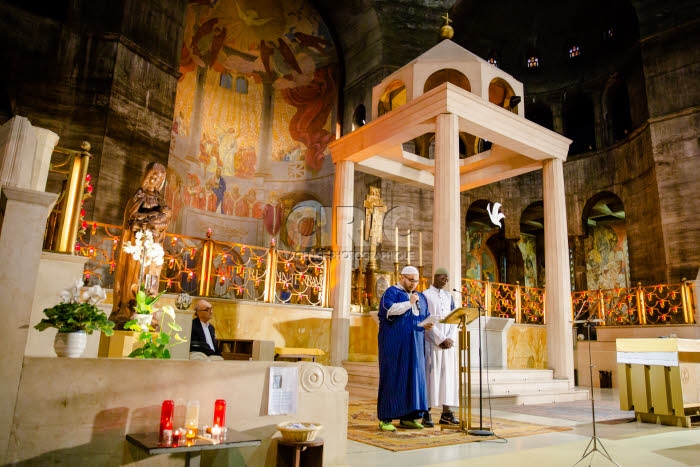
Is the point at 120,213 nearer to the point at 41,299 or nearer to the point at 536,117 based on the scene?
the point at 41,299

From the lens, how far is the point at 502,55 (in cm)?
2017

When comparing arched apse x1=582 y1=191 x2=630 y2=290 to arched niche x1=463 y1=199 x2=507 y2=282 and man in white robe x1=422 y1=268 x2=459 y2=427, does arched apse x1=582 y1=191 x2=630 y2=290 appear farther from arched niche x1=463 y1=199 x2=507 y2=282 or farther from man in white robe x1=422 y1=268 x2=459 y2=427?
man in white robe x1=422 y1=268 x2=459 y2=427

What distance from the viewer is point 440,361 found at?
20.4ft

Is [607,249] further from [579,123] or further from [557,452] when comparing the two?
[557,452]

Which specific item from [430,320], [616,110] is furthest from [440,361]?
[616,110]

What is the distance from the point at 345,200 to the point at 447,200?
2592 mm

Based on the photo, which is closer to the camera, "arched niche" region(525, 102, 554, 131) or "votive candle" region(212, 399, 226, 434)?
"votive candle" region(212, 399, 226, 434)

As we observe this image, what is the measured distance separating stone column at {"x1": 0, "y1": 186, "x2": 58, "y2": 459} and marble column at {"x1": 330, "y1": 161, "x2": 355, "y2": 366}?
7.04 metres

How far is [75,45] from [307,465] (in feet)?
43.3

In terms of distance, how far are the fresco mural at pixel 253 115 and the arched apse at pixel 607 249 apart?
36.2ft

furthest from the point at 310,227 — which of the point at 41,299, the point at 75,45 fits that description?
the point at 41,299

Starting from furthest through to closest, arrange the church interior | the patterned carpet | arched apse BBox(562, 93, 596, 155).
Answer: arched apse BBox(562, 93, 596, 155)
the patterned carpet
the church interior

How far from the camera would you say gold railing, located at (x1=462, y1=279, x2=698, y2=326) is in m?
11.6

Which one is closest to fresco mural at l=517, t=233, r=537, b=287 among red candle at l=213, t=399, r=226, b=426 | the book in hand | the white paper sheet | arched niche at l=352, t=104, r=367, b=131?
arched niche at l=352, t=104, r=367, b=131
